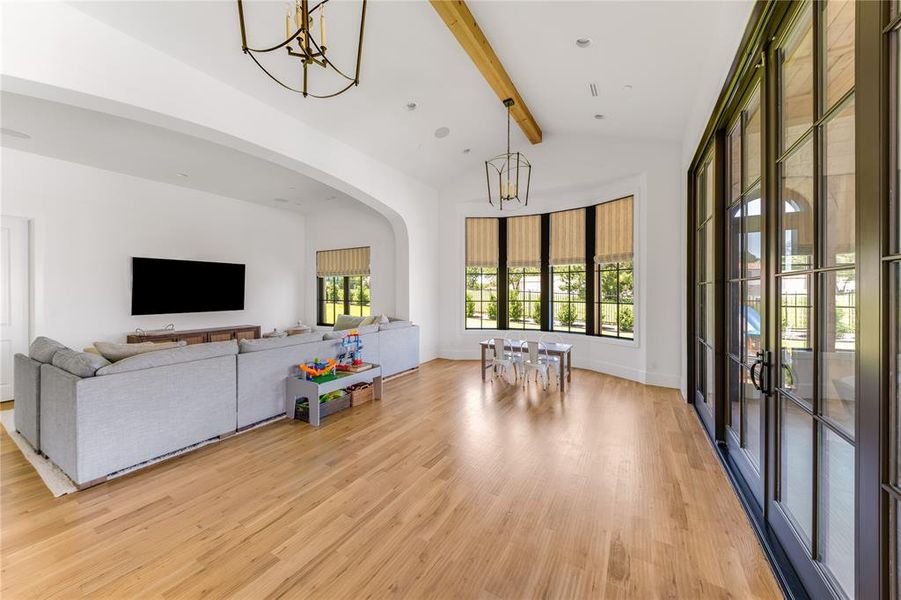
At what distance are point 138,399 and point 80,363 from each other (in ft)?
1.47

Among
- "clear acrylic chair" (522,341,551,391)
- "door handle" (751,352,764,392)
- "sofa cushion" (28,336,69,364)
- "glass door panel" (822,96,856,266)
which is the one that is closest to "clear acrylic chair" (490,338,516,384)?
"clear acrylic chair" (522,341,551,391)

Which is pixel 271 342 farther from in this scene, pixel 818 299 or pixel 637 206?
pixel 637 206

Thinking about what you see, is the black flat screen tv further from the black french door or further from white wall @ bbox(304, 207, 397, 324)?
the black french door

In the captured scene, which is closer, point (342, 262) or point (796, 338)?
point (796, 338)

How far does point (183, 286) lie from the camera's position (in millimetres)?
6336

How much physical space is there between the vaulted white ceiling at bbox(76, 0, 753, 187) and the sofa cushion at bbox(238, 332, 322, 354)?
2.32 meters

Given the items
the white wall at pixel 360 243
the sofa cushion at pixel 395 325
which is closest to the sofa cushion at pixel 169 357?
the sofa cushion at pixel 395 325

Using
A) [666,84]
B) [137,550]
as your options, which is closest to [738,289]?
[666,84]

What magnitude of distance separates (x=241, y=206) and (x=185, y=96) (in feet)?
14.4

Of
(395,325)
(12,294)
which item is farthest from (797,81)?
(12,294)

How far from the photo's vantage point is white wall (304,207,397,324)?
734cm

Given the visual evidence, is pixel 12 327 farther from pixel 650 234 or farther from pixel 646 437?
pixel 650 234

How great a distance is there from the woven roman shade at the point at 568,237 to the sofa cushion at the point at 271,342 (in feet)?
14.4

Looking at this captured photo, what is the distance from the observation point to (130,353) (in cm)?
302
